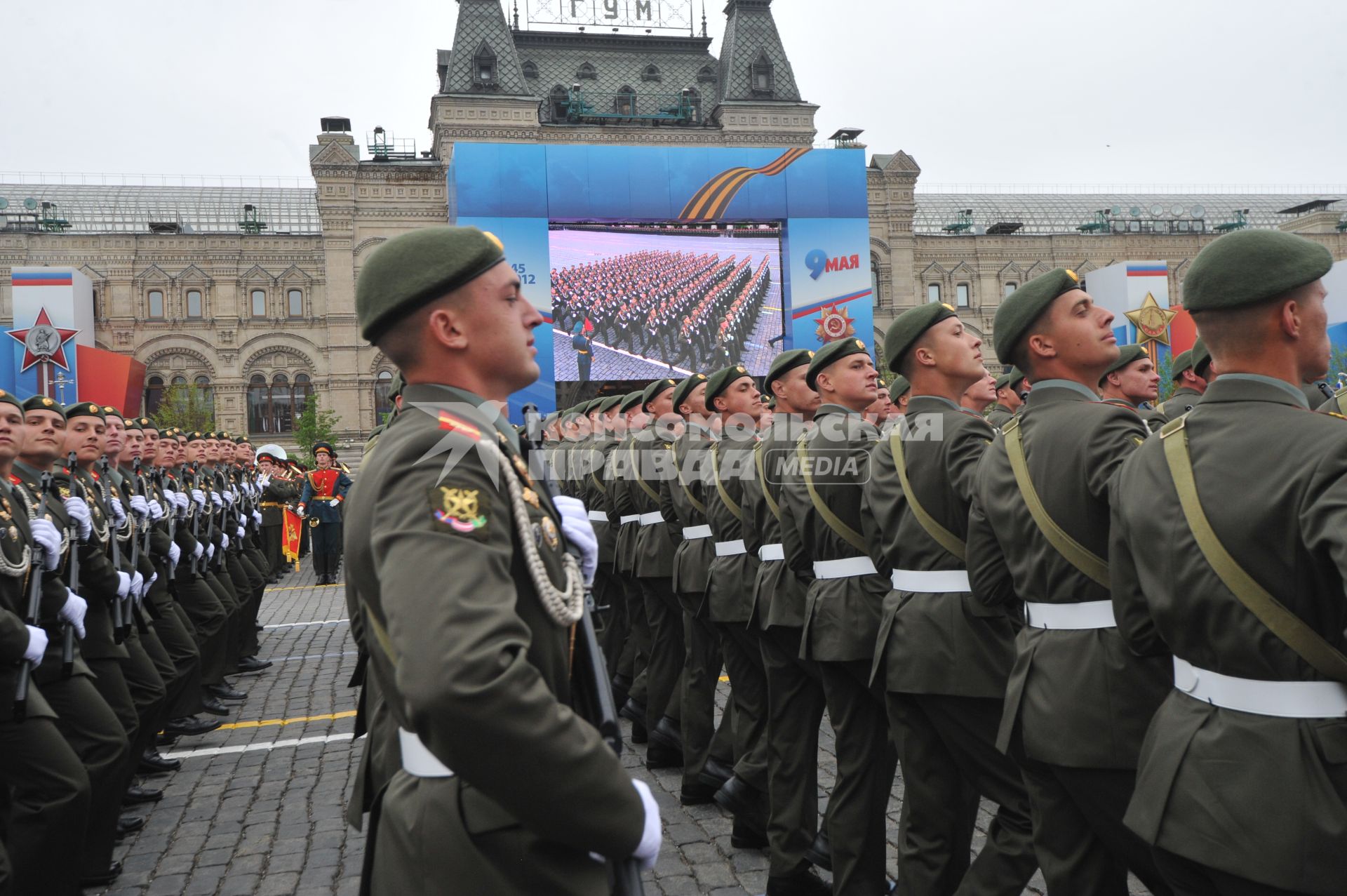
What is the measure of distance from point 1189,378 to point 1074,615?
14.4 ft

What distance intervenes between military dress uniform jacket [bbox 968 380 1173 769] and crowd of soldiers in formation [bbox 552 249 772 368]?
31678 millimetres

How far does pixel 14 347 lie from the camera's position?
32562mm

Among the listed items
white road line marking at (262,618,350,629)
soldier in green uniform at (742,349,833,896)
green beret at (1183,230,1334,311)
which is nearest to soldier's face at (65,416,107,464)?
soldier in green uniform at (742,349,833,896)

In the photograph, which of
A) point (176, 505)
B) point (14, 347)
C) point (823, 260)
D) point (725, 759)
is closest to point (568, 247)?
point (823, 260)

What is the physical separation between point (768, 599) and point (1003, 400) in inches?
143

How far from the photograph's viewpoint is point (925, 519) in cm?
365

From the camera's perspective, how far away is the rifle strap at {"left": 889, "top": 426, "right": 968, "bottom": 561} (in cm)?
360

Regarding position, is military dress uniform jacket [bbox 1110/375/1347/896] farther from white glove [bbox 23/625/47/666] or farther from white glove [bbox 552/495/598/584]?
white glove [bbox 23/625/47/666]

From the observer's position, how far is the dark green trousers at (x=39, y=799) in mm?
3926

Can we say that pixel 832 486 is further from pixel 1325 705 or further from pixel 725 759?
pixel 1325 705

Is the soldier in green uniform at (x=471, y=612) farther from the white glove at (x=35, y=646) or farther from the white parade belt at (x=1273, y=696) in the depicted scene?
the white glove at (x=35, y=646)

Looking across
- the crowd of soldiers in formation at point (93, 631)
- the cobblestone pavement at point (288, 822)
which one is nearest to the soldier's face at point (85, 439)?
the crowd of soldiers in formation at point (93, 631)

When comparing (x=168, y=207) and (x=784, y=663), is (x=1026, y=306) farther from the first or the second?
(x=168, y=207)

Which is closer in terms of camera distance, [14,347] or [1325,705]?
[1325,705]
